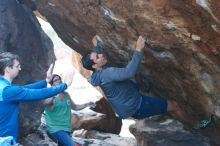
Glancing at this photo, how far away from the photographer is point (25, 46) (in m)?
8.58

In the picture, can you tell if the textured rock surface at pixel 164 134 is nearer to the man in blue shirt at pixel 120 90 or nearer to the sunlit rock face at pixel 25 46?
the man in blue shirt at pixel 120 90

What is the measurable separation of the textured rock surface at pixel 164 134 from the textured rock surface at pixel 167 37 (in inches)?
12.9

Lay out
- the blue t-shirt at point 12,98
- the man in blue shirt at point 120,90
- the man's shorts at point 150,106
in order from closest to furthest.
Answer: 1. the blue t-shirt at point 12,98
2. the man in blue shirt at point 120,90
3. the man's shorts at point 150,106

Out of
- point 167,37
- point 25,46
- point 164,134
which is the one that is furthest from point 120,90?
point 25,46

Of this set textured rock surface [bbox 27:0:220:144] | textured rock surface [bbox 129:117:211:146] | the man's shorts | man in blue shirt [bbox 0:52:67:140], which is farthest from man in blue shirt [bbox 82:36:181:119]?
man in blue shirt [bbox 0:52:67:140]

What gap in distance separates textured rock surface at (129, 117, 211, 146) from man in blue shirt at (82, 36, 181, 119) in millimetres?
952

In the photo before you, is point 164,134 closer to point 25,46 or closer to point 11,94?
point 25,46

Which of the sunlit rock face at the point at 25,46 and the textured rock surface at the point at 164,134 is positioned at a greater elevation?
the sunlit rock face at the point at 25,46

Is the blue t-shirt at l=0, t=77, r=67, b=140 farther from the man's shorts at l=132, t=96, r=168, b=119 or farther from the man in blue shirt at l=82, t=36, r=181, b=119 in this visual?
the man's shorts at l=132, t=96, r=168, b=119

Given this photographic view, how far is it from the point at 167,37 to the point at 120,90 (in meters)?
1.28

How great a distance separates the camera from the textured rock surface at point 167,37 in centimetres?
576

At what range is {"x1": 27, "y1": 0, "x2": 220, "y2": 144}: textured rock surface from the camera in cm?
576

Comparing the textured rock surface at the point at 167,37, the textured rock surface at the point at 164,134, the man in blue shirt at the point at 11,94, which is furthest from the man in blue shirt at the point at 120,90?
the man in blue shirt at the point at 11,94

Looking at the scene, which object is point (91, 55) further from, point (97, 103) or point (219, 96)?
point (97, 103)
